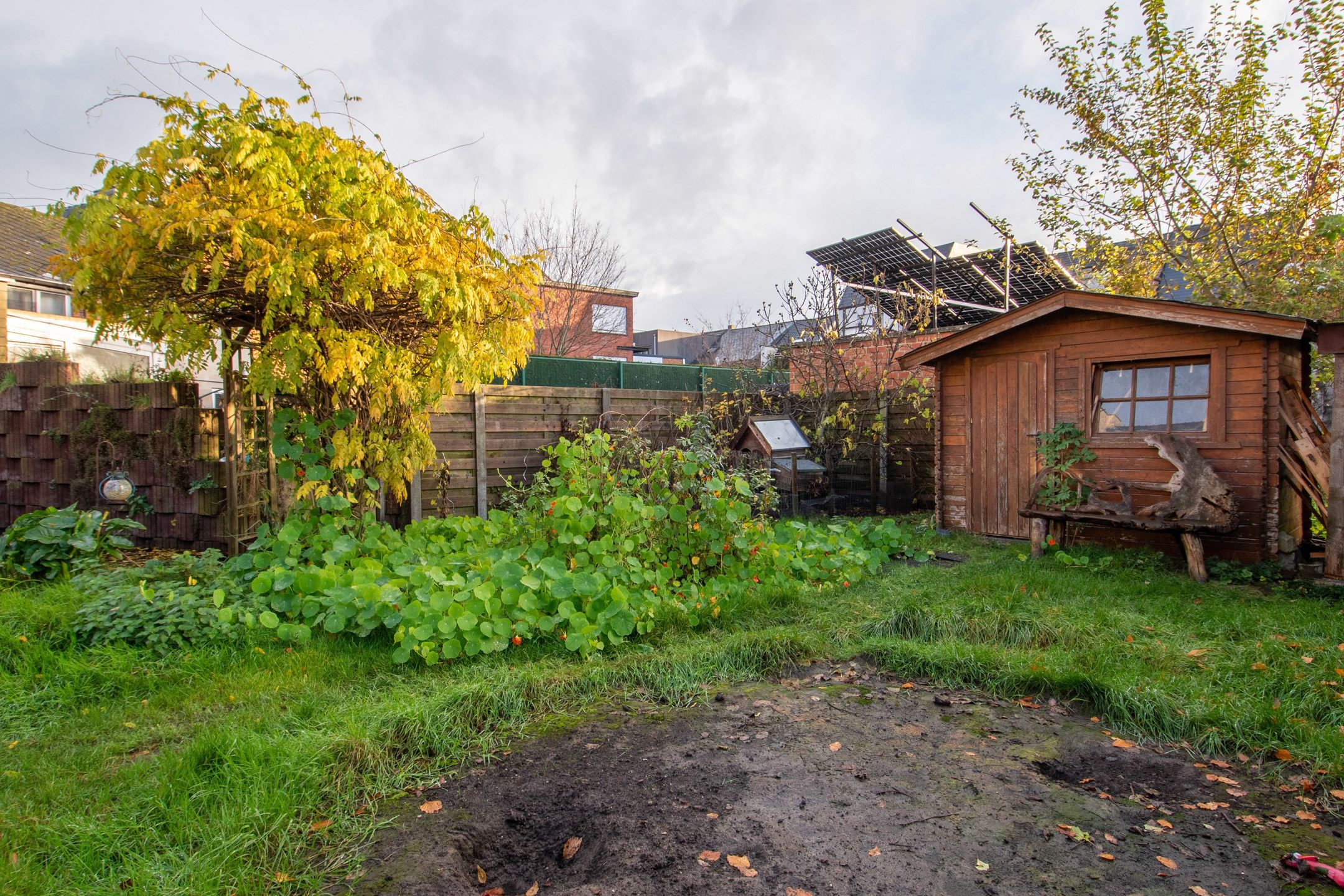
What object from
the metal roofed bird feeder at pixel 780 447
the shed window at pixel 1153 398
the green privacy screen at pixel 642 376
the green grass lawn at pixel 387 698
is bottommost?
the green grass lawn at pixel 387 698

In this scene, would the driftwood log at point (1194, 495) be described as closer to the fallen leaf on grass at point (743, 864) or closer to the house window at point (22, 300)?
the fallen leaf on grass at point (743, 864)

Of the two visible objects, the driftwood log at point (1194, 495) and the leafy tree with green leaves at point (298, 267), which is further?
the driftwood log at point (1194, 495)

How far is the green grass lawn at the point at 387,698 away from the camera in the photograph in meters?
2.09

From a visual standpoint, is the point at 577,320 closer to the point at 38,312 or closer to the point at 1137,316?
the point at 38,312

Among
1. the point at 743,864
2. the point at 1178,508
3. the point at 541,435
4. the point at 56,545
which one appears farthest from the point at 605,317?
the point at 743,864

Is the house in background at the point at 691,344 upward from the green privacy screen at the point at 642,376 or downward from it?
upward

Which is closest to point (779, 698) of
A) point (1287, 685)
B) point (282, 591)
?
point (1287, 685)

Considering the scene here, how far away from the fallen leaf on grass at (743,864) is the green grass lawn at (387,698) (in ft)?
3.70

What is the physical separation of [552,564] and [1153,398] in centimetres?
586

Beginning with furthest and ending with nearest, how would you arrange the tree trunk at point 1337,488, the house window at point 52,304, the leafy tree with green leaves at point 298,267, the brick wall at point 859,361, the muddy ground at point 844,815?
the house window at point 52,304 < the brick wall at point 859,361 < the tree trunk at point 1337,488 < the leafy tree with green leaves at point 298,267 < the muddy ground at point 844,815

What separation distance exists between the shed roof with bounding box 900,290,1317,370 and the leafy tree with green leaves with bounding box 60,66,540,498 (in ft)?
16.5

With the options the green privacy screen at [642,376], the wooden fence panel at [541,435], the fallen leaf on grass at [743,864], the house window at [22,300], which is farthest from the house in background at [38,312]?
the fallen leaf on grass at [743,864]

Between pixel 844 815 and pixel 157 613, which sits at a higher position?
pixel 157 613

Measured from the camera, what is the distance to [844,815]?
93.2 inches
